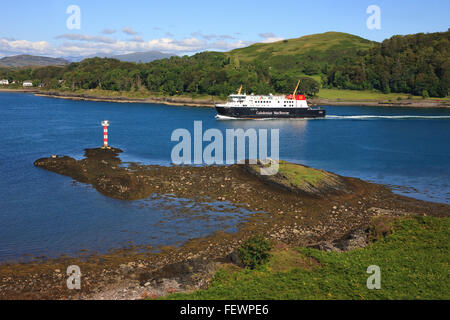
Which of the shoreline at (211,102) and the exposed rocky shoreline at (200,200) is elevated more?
the shoreline at (211,102)

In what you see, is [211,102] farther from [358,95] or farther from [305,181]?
[305,181]

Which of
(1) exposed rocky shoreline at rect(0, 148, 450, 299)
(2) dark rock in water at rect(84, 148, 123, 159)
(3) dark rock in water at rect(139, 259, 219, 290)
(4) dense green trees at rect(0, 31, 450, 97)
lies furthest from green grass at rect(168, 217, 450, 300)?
(4) dense green trees at rect(0, 31, 450, 97)

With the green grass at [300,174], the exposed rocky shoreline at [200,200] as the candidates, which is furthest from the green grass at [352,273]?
the green grass at [300,174]

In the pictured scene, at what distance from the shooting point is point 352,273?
12.8 m

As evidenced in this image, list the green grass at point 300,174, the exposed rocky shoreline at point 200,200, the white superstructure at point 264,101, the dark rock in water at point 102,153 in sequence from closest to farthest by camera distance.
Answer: the exposed rocky shoreline at point 200,200 → the green grass at point 300,174 → the dark rock in water at point 102,153 → the white superstructure at point 264,101

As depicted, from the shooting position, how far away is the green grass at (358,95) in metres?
130

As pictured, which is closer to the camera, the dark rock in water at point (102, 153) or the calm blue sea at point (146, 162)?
A: the calm blue sea at point (146, 162)

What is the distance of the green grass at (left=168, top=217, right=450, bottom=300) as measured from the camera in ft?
37.5

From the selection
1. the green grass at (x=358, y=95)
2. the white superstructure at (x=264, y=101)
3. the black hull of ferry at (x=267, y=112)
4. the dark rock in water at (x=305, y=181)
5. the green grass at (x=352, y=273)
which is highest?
the green grass at (x=358, y=95)

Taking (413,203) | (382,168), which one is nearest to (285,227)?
(413,203)

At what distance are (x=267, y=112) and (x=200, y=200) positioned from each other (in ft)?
196

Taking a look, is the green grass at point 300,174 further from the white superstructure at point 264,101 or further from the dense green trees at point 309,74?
the dense green trees at point 309,74

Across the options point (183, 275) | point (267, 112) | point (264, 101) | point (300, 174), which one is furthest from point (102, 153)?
point (264, 101)
